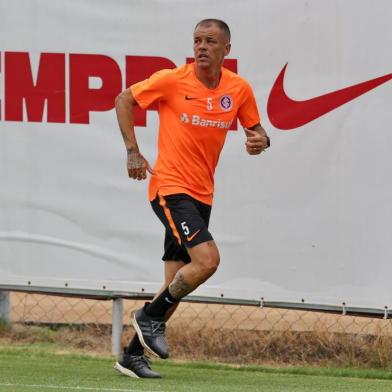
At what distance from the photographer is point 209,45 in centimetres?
749

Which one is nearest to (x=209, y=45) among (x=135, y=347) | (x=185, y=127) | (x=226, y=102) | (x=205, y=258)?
(x=226, y=102)

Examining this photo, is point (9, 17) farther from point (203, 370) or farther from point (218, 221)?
point (203, 370)

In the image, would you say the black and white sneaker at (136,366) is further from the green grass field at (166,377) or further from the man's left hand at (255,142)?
the man's left hand at (255,142)

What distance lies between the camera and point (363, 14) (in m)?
8.46

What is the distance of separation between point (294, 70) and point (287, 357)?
2.05 m

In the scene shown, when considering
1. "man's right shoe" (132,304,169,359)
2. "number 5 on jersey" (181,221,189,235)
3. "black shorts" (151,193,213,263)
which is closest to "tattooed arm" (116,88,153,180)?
"black shorts" (151,193,213,263)

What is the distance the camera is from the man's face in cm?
745

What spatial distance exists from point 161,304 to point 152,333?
0.58ft

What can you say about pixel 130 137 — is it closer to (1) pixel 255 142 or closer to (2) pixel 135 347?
(1) pixel 255 142

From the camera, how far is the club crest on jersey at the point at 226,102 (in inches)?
297

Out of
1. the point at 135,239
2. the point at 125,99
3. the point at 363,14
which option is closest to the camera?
the point at 125,99

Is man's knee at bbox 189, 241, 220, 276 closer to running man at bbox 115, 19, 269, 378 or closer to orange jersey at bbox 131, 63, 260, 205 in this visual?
running man at bbox 115, 19, 269, 378

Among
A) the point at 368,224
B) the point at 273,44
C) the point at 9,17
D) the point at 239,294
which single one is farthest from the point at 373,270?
the point at 9,17

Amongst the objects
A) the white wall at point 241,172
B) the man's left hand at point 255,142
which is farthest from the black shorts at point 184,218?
the white wall at point 241,172
